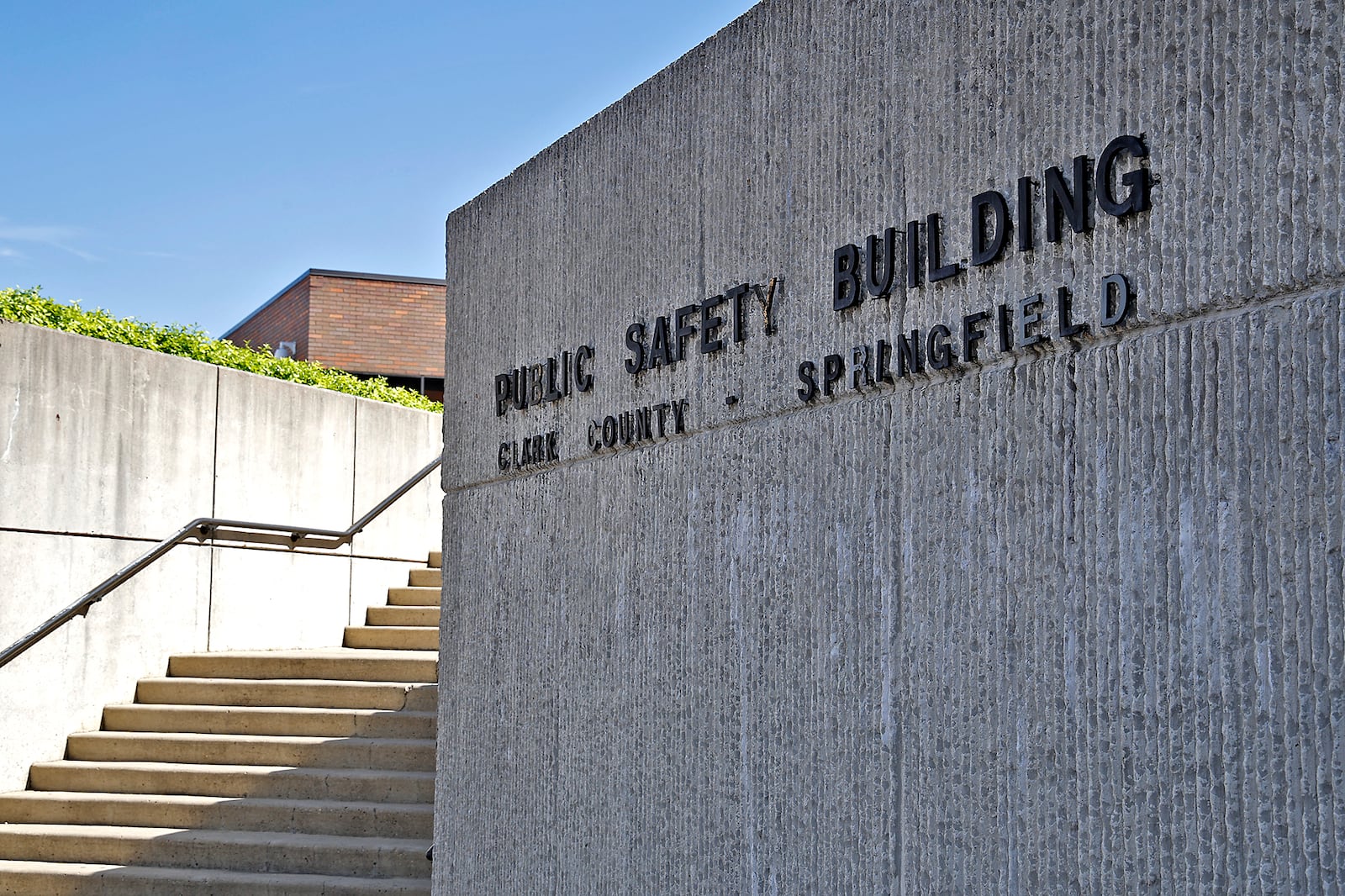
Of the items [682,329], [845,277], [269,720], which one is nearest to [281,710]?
[269,720]

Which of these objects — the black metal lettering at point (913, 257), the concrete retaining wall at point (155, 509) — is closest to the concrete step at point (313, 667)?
the concrete retaining wall at point (155, 509)

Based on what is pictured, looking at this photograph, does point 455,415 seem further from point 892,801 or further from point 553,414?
point 892,801

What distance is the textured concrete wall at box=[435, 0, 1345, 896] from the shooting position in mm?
2258

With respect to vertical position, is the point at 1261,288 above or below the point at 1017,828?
above

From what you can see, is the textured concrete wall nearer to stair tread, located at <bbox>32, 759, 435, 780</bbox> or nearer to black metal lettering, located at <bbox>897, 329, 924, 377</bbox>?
black metal lettering, located at <bbox>897, 329, 924, 377</bbox>

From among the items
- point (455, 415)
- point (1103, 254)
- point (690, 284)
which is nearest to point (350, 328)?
point (455, 415)

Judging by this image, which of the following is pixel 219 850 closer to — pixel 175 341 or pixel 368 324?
pixel 175 341

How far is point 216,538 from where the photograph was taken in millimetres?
8867

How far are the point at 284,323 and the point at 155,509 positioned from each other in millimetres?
17503

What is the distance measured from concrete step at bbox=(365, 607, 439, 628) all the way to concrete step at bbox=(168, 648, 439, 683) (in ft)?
3.13

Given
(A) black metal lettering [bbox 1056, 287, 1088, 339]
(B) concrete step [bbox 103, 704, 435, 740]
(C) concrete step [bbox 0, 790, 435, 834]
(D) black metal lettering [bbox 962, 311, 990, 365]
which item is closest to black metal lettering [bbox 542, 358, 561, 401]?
(D) black metal lettering [bbox 962, 311, 990, 365]

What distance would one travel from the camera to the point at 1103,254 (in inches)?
101

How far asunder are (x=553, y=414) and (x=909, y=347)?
180 centimetres

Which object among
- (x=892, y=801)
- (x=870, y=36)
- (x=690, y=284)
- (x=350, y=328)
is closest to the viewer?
(x=892, y=801)
